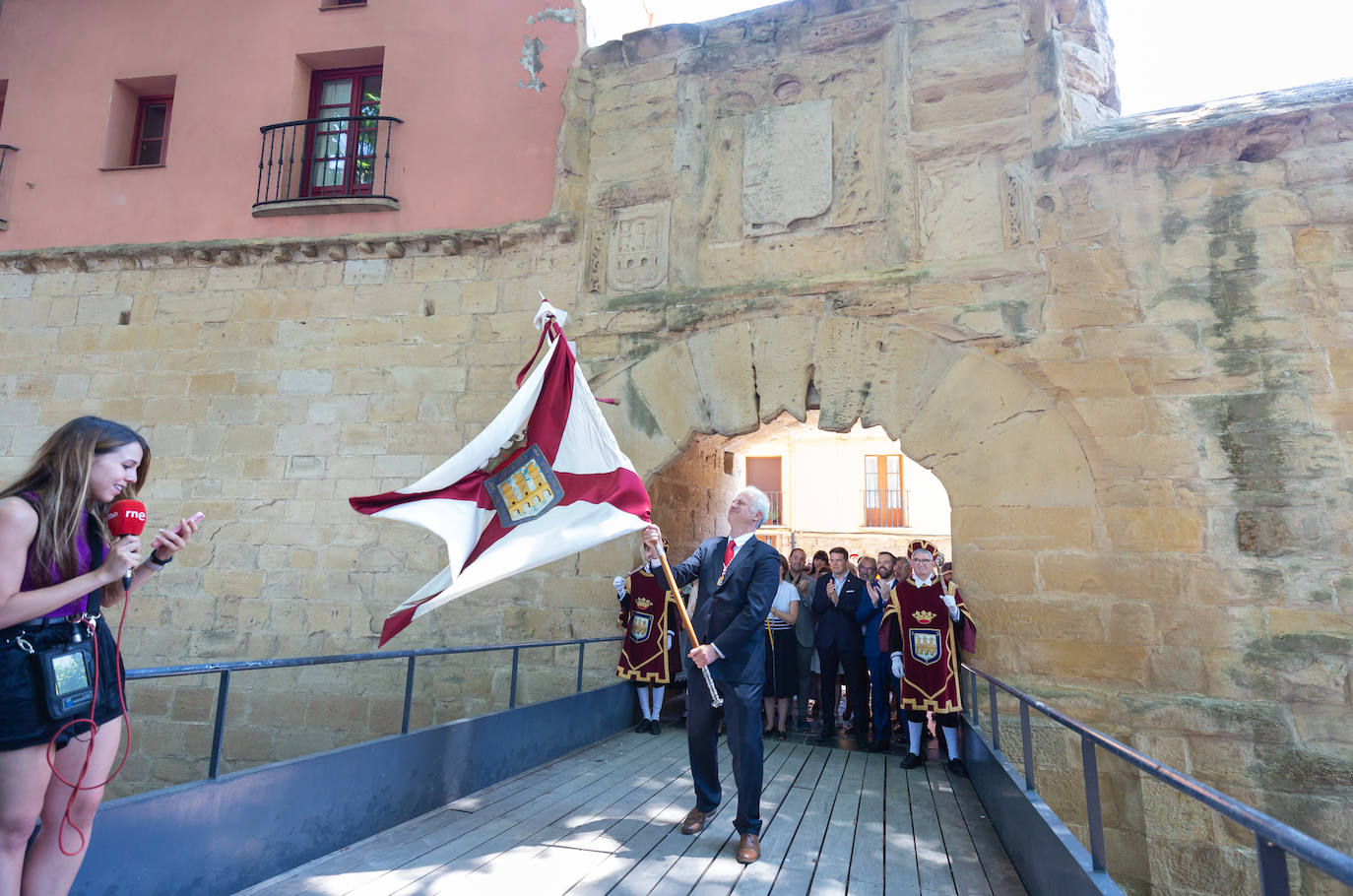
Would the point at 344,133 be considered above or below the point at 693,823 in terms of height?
above

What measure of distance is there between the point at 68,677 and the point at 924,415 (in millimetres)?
4979

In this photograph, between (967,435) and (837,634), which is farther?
(837,634)

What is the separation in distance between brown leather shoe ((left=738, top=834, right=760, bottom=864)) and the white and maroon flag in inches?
54.1

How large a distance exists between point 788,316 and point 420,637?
4.03 m

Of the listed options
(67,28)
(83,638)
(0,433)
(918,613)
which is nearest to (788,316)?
(918,613)

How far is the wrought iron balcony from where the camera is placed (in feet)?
24.1

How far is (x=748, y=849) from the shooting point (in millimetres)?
3146

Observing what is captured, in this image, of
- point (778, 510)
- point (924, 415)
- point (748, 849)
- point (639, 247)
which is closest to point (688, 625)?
point (748, 849)

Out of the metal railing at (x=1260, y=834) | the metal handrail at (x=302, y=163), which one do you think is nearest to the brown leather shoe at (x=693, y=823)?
the metal railing at (x=1260, y=834)

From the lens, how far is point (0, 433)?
289 inches

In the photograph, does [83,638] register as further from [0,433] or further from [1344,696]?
[0,433]

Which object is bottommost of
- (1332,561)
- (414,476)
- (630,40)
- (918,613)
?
(918,613)

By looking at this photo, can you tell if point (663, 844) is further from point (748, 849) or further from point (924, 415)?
point (924, 415)

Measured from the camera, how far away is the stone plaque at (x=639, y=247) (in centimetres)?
651
